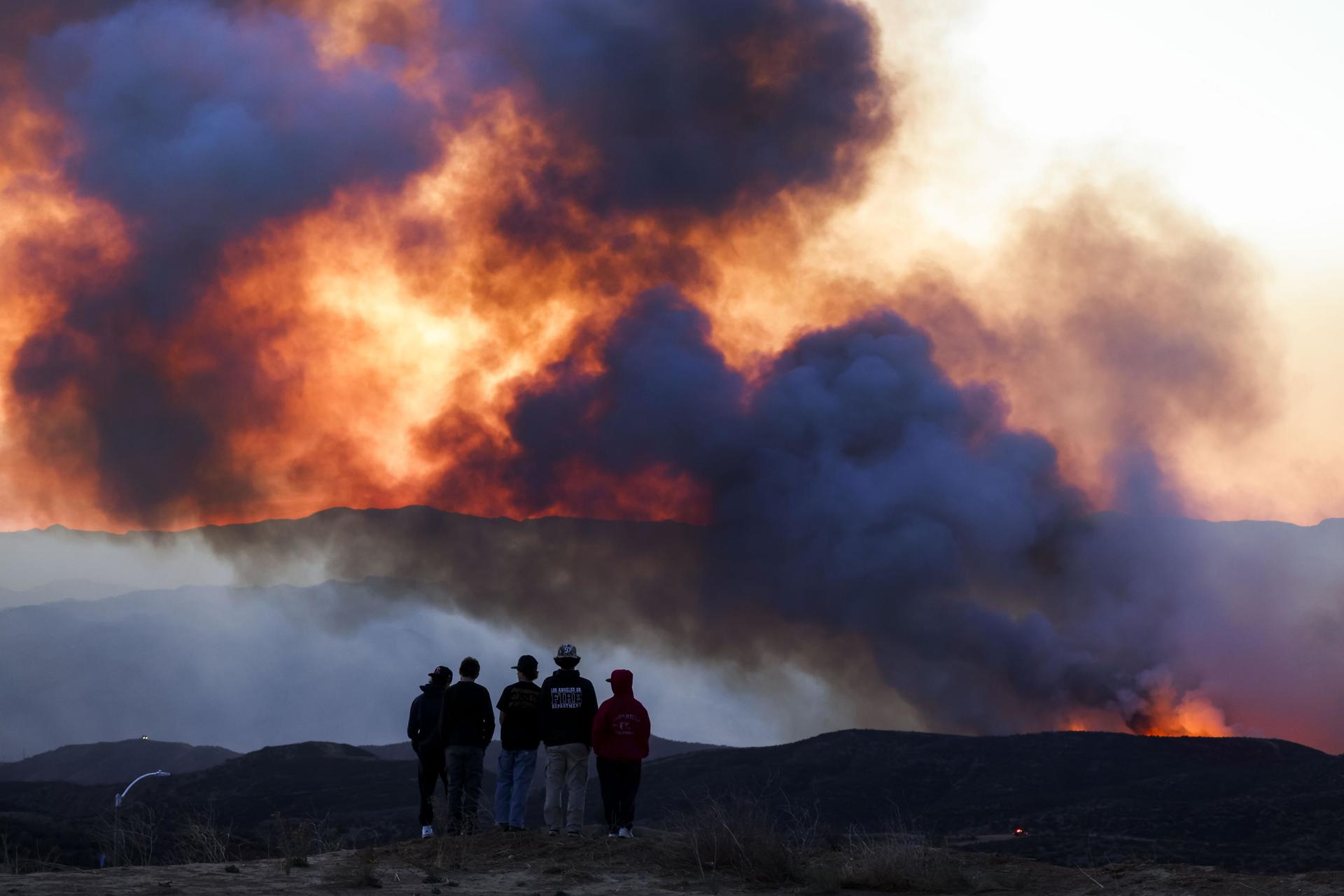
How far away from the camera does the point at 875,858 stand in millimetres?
11867

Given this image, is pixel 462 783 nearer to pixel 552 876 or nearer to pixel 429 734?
pixel 429 734

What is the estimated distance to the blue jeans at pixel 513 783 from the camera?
14.2 meters

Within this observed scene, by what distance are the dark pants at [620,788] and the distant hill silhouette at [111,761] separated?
132450 mm

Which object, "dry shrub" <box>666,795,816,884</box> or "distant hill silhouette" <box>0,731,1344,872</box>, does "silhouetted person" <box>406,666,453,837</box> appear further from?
"distant hill silhouette" <box>0,731,1344,872</box>

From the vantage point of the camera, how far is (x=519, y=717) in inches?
557

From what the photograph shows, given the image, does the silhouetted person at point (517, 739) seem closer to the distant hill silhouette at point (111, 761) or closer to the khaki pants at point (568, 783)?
the khaki pants at point (568, 783)

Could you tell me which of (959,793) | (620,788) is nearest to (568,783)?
(620,788)

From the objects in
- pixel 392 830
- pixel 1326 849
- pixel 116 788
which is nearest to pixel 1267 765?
pixel 1326 849

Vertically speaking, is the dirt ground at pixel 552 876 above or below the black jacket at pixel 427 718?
below

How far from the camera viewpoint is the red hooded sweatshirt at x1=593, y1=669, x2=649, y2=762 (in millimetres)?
13570

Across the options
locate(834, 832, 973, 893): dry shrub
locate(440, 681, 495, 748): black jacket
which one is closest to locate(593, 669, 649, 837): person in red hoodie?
locate(440, 681, 495, 748): black jacket

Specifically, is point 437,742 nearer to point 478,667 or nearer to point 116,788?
point 478,667

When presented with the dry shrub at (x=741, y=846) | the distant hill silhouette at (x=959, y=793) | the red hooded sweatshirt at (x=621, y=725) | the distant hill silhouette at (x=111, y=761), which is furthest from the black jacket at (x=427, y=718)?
the distant hill silhouette at (x=111, y=761)

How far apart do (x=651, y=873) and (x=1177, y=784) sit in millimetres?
55211
